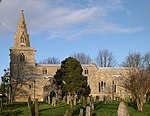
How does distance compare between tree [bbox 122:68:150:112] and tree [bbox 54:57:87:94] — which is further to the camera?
tree [bbox 54:57:87:94]

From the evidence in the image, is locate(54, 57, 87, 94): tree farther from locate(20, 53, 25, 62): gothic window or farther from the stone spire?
the stone spire

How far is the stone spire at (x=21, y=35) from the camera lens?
6372 cm

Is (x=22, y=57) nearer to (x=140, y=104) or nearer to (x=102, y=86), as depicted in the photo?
(x=102, y=86)

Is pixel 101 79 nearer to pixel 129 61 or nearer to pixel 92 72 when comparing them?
pixel 92 72

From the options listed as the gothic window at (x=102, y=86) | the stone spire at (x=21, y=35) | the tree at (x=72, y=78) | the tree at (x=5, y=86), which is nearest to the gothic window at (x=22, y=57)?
the stone spire at (x=21, y=35)

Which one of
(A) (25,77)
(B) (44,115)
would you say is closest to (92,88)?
(A) (25,77)

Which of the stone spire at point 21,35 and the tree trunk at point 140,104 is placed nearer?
the tree trunk at point 140,104

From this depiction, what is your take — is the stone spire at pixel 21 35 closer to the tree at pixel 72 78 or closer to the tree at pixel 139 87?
the tree at pixel 72 78

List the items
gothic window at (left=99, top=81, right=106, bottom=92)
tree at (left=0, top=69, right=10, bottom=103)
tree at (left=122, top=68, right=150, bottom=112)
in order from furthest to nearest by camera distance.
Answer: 1. gothic window at (left=99, top=81, right=106, bottom=92)
2. tree at (left=0, top=69, right=10, bottom=103)
3. tree at (left=122, top=68, right=150, bottom=112)

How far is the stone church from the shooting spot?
6069cm

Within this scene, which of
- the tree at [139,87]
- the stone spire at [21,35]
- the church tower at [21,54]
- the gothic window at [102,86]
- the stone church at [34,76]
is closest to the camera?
the tree at [139,87]

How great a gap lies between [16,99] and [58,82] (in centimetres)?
1201

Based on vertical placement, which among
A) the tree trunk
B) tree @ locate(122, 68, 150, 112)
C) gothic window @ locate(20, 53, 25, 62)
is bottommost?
the tree trunk

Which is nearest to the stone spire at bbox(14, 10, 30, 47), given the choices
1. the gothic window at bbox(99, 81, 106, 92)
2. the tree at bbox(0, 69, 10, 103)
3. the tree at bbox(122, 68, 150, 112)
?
the tree at bbox(0, 69, 10, 103)
